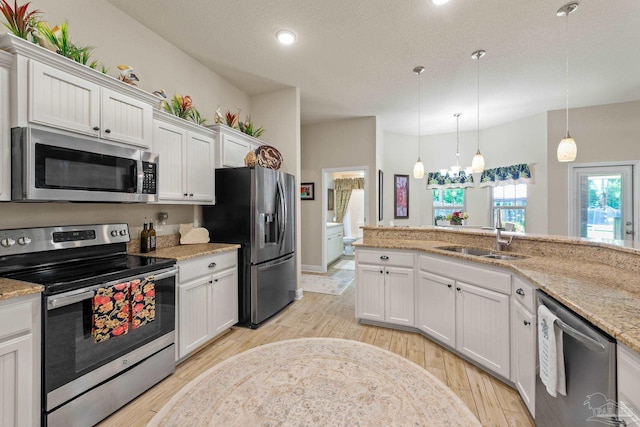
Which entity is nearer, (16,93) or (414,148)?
(16,93)

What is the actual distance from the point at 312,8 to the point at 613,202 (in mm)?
5660

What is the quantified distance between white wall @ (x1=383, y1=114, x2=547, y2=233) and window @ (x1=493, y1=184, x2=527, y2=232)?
0.43ft

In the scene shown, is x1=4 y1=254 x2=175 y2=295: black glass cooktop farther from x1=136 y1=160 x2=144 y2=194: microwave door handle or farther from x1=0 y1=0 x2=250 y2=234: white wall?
x1=136 y1=160 x2=144 y2=194: microwave door handle

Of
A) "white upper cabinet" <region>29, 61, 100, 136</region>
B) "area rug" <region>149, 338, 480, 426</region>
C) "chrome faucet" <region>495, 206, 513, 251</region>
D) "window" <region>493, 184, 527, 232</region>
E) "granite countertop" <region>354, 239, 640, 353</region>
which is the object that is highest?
"white upper cabinet" <region>29, 61, 100, 136</region>

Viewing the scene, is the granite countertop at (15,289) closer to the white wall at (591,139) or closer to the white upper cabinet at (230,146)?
the white upper cabinet at (230,146)

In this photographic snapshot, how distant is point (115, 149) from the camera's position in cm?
197

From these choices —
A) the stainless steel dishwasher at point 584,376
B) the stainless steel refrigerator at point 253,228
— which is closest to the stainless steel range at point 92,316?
the stainless steel refrigerator at point 253,228

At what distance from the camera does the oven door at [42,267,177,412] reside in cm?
140

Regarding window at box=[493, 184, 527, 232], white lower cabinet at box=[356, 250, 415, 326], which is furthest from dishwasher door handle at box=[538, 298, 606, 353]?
window at box=[493, 184, 527, 232]

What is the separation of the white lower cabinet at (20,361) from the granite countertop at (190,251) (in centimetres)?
87

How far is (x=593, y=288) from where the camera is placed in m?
1.37

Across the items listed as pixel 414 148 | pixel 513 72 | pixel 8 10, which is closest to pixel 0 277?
pixel 8 10

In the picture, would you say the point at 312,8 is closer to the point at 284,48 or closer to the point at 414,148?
the point at 284,48

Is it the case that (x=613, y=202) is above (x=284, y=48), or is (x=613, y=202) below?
below
